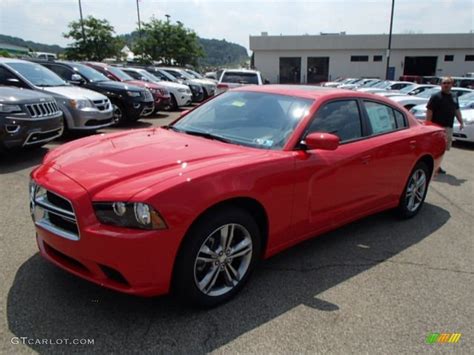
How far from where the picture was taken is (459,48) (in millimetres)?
48562

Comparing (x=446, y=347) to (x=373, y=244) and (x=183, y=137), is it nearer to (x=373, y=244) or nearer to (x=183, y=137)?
(x=373, y=244)

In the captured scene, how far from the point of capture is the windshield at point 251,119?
11.7 ft

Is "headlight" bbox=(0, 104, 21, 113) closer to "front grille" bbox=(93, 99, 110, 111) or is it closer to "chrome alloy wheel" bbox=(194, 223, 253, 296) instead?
"front grille" bbox=(93, 99, 110, 111)

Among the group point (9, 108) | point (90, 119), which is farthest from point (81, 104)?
point (9, 108)

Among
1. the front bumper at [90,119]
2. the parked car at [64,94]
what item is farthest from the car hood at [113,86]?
the front bumper at [90,119]

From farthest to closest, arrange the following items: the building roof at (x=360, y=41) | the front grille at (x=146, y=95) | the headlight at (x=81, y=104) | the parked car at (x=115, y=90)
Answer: the building roof at (x=360, y=41)
the front grille at (x=146, y=95)
the parked car at (x=115, y=90)
the headlight at (x=81, y=104)

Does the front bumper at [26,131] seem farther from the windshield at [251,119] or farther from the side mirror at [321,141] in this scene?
the side mirror at [321,141]

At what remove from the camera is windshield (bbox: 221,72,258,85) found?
1456cm

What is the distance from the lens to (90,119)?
8.84 meters

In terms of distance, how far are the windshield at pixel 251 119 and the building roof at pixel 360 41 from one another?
48924 millimetres

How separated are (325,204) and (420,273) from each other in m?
1.05

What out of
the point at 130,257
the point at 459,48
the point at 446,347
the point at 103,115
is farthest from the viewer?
the point at 459,48

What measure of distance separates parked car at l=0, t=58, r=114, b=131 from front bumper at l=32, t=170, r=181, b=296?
644cm

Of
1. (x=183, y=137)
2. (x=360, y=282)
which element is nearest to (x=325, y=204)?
(x=360, y=282)
